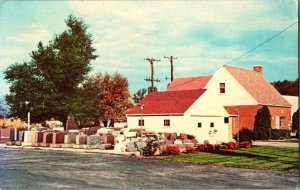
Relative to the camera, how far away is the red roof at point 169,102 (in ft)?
120

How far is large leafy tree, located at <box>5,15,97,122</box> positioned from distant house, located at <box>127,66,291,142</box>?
13116 millimetres

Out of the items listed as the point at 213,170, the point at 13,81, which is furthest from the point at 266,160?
the point at 13,81

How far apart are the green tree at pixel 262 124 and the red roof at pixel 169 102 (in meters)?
5.94

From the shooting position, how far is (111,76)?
76812 millimetres

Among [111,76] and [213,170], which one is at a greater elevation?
[111,76]

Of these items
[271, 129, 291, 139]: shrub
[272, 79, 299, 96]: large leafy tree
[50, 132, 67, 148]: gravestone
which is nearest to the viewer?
[50, 132, 67, 148]: gravestone

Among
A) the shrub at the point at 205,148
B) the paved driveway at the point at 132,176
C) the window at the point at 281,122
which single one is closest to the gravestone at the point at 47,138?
the shrub at the point at 205,148

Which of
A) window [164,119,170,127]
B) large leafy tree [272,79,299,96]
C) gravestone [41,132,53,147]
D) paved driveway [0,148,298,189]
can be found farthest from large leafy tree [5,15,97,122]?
paved driveway [0,148,298,189]

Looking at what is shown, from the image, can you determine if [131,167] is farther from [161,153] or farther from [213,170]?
[161,153]

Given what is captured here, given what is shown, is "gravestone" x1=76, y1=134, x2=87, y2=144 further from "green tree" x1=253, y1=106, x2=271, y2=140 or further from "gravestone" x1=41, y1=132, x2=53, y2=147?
Answer: "green tree" x1=253, y1=106, x2=271, y2=140

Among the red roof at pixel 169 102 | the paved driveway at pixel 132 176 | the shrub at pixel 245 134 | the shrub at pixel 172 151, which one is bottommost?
the paved driveway at pixel 132 176

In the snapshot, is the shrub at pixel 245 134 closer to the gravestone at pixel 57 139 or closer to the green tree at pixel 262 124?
the green tree at pixel 262 124

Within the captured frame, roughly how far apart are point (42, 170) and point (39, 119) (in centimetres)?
3813

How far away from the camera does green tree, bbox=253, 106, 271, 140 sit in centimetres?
3622
